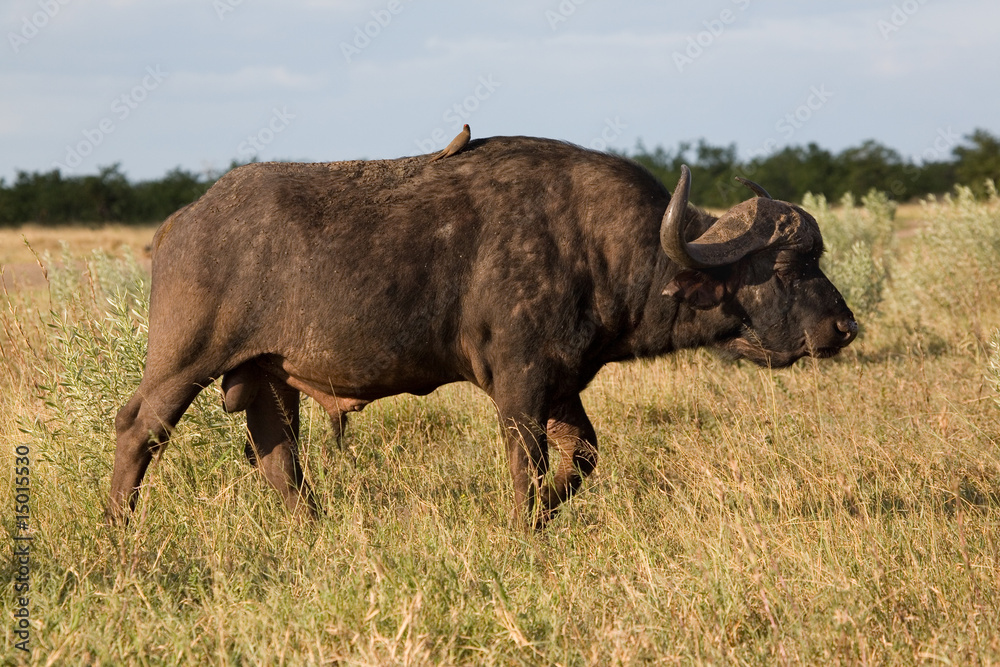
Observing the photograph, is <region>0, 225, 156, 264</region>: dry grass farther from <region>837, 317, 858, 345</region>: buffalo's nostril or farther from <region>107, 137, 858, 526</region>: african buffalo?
<region>837, 317, 858, 345</region>: buffalo's nostril

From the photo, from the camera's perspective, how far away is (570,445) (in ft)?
18.5

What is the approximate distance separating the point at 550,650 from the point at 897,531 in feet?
6.87

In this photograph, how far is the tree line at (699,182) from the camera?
130 ft

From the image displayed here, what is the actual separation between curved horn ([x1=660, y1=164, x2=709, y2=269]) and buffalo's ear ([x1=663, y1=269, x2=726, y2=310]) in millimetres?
214

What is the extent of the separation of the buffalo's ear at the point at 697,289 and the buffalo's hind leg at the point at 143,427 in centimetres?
259

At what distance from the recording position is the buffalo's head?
5.55 m

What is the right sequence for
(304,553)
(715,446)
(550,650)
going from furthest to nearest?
(715,446) → (304,553) → (550,650)

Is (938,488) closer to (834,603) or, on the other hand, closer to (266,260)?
(834,603)

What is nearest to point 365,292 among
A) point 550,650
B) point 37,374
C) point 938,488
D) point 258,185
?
point 258,185

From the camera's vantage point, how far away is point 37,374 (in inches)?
330

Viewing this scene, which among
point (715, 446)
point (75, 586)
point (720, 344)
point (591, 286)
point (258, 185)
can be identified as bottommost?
point (715, 446)

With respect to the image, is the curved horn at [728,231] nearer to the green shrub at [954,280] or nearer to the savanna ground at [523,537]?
the savanna ground at [523,537]

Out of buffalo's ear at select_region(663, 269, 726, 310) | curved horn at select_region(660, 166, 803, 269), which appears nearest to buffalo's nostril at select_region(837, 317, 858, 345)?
curved horn at select_region(660, 166, 803, 269)
